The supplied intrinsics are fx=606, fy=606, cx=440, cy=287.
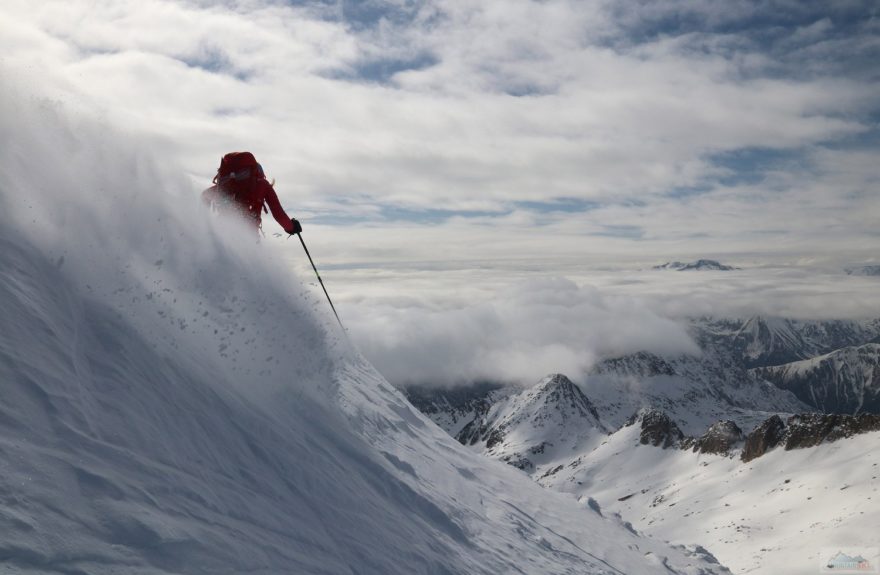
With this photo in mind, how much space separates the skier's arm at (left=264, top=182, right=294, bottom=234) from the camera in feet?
52.9

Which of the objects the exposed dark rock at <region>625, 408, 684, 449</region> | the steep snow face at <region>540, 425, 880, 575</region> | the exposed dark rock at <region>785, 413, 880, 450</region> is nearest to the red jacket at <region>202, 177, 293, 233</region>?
the steep snow face at <region>540, 425, 880, 575</region>

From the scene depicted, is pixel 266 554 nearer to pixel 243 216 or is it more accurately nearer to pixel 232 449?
pixel 232 449

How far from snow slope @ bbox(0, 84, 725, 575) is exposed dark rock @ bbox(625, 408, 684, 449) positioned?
571 ft

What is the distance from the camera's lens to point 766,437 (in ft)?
420

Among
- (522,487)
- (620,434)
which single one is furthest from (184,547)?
(620,434)

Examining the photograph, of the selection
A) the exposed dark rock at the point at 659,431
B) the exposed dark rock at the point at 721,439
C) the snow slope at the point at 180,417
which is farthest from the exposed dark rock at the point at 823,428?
the snow slope at the point at 180,417

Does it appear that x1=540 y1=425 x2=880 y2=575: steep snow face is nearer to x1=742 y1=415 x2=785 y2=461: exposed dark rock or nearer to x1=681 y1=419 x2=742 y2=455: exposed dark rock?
x1=681 y1=419 x2=742 y2=455: exposed dark rock

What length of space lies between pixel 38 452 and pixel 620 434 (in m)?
207

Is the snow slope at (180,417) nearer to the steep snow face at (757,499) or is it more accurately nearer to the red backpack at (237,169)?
the red backpack at (237,169)

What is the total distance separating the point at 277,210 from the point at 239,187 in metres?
1.28

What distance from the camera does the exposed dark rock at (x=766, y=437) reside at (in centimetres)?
12656

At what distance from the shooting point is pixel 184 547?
244 inches

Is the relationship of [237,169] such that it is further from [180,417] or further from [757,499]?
[757,499]

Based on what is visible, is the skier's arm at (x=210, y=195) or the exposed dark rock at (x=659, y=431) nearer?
the skier's arm at (x=210, y=195)
